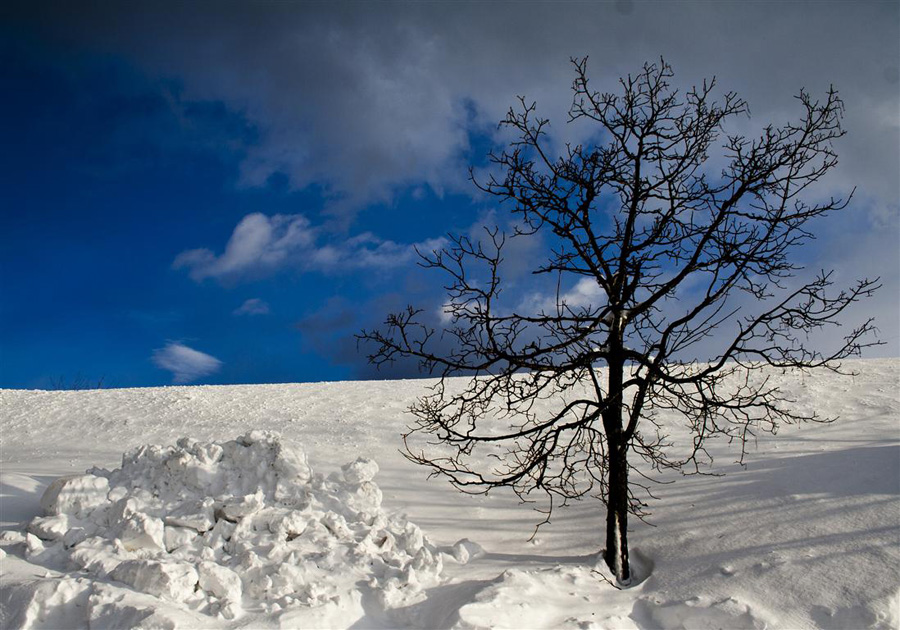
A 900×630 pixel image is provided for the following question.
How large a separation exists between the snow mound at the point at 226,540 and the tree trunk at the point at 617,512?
1607mm

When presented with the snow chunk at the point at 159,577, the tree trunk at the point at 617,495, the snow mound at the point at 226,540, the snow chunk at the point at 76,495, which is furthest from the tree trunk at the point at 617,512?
the snow chunk at the point at 76,495

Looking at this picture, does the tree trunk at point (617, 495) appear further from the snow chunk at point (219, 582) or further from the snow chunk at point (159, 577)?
the snow chunk at point (159, 577)

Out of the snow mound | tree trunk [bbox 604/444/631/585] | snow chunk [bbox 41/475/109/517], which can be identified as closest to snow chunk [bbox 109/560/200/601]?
the snow mound

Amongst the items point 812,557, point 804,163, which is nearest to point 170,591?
point 812,557

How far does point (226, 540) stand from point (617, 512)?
3.43 m

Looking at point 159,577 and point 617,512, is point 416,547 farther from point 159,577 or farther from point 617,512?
point 159,577

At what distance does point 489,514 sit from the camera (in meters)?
7.18

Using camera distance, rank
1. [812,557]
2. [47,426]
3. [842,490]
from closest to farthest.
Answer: [812,557] → [842,490] → [47,426]

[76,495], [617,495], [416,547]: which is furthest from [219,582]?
[617,495]

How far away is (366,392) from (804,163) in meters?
8.48

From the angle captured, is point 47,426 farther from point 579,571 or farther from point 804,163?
point 804,163

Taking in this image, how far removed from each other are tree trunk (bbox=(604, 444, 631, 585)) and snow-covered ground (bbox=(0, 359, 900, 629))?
24 centimetres

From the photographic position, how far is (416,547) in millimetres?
5602

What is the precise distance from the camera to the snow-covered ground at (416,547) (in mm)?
4387
